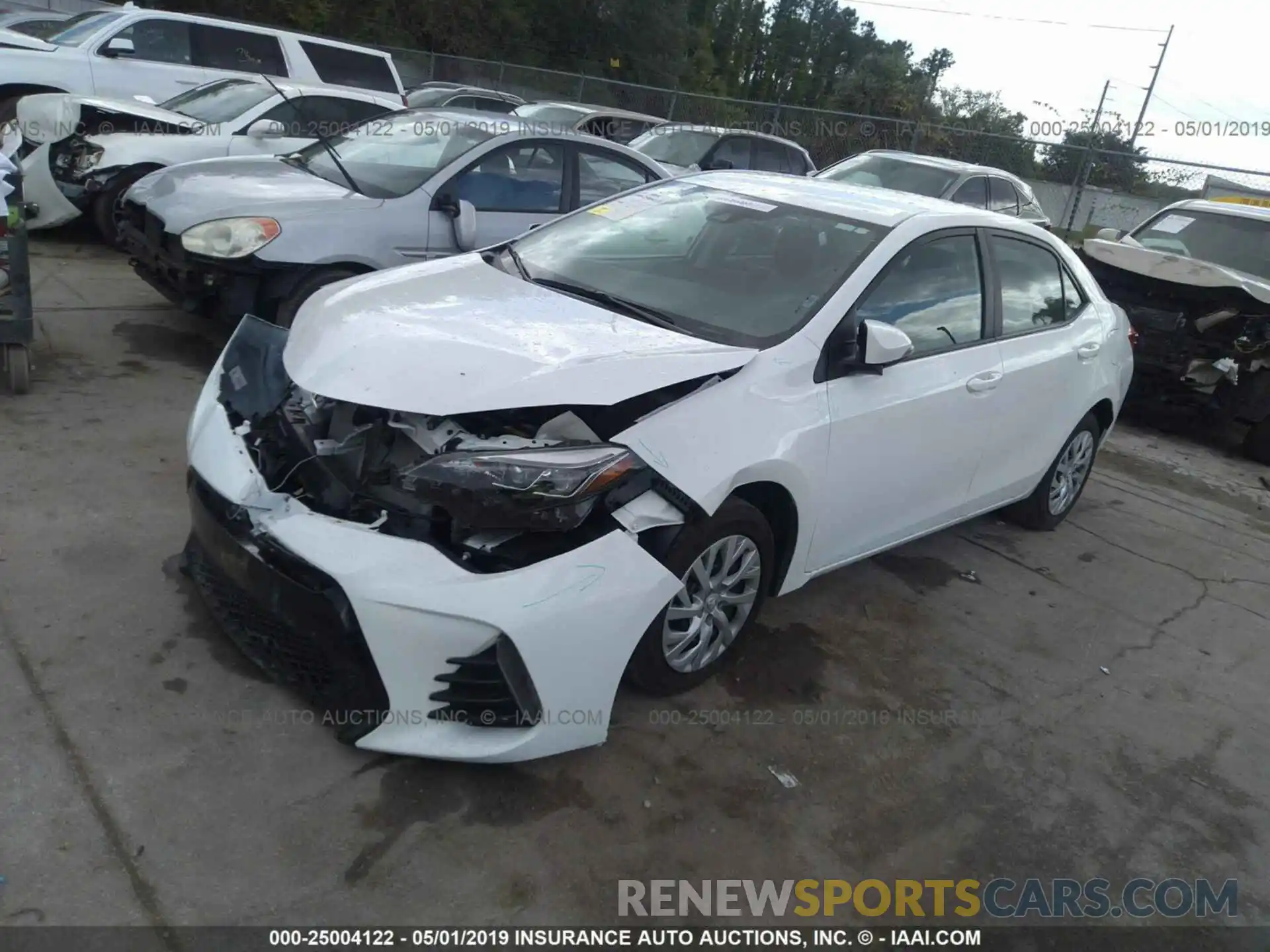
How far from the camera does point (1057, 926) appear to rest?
9.02ft

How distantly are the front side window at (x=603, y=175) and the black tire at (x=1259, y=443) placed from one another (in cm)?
527

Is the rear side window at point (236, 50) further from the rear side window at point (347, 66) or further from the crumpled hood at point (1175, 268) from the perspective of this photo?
the crumpled hood at point (1175, 268)

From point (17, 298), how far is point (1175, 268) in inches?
310

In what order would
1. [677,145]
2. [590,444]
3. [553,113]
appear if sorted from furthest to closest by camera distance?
[553,113]
[677,145]
[590,444]

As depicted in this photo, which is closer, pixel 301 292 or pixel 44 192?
pixel 301 292

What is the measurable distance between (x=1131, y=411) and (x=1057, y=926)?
7.16m

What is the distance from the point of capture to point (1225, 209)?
29.0 ft

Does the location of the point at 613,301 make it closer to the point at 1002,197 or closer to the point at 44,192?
the point at 44,192

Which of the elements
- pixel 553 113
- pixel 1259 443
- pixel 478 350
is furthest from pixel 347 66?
pixel 1259 443

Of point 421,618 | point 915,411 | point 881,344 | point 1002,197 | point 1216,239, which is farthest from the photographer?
point 1002,197

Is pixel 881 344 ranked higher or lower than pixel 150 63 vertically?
higher

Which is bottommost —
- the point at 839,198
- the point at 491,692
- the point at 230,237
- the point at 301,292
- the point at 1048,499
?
the point at 1048,499

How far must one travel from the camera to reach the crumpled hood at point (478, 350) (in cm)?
282

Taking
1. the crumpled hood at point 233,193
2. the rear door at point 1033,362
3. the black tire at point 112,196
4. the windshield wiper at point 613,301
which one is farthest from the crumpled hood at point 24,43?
the rear door at point 1033,362
